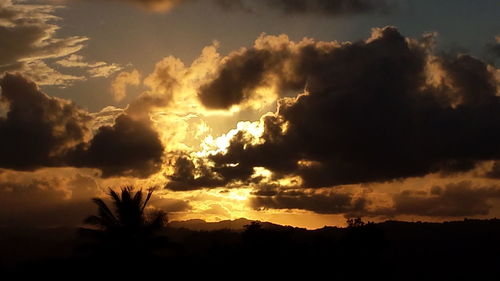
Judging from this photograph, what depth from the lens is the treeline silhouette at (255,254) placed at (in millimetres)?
46625

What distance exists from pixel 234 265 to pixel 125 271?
18.4m

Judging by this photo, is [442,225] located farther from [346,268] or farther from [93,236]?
[93,236]

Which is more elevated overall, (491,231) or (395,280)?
(491,231)

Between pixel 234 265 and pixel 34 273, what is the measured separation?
19.5 meters

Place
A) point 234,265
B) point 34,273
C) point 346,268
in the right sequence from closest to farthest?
point 34,273, point 234,265, point 346,268

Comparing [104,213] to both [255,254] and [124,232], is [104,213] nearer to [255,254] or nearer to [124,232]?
[124,232]

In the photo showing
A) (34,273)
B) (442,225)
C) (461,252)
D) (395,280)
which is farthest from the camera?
(442,225)

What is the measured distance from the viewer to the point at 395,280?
9269cm

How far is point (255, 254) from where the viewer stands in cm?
6544

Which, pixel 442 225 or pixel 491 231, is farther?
pixel 442 225

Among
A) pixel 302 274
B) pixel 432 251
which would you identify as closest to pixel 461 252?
pixel 432 251

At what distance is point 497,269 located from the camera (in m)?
108

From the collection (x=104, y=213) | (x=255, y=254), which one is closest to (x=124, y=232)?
(x=104, y=213)

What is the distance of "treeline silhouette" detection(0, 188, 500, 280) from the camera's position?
4662 centimetres
